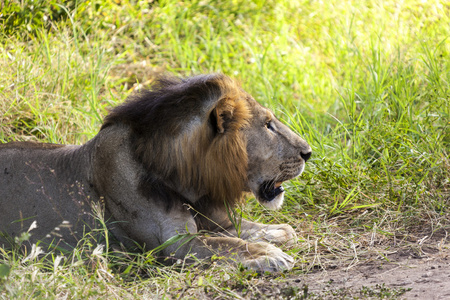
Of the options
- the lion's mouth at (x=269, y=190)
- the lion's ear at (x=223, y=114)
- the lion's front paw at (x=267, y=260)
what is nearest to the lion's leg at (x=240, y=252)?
the lion's front paw at (x=267, y=260)

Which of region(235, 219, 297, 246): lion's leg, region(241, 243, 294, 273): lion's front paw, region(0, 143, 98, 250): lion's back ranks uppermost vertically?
region(0, 143, 98, 250): lion's back

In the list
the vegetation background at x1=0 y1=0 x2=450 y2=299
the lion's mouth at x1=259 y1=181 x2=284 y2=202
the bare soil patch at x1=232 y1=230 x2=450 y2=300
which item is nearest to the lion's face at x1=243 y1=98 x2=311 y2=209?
the lion's mouth at x1=259 y1=181 x2=284 y2=202

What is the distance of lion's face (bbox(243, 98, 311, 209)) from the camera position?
3.50m

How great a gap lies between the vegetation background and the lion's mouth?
0.99ft

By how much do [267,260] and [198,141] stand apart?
0.71 metres

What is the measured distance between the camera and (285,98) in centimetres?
627

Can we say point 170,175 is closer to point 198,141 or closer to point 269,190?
point 198,141

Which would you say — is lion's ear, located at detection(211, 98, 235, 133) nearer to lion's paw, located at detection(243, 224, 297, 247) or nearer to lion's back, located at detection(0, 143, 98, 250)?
lion's paw, located at detection(243, 224, 297, 247)

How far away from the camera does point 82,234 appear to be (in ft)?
11.4

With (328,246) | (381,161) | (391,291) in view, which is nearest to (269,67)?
(381,161)

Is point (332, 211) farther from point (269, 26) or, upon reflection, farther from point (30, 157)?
point (269, 26)

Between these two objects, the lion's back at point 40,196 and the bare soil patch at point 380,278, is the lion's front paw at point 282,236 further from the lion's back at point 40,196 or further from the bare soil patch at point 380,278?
the lion's back at point 40,196

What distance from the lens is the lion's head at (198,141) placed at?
3.29 metres

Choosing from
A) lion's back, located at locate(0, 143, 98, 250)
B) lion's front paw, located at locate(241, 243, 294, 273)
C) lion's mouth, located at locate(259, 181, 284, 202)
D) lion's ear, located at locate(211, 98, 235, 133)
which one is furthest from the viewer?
lion's mouth, located at locate(259, 181, 284, 202)
